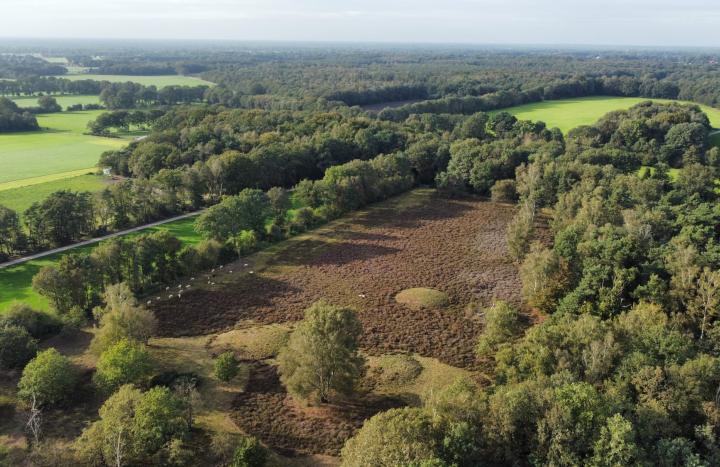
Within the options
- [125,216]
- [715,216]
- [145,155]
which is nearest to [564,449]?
[715,216]

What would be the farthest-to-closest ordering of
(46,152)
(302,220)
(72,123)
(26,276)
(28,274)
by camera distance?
1. (72,123)
2. (46,152)
3. (302,220)
4. (28,274)
5. (26,276)

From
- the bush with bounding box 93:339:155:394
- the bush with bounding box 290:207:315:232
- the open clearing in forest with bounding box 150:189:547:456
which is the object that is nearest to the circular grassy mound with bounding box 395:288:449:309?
the open clearing in forest with bounding box 150:189:547:456

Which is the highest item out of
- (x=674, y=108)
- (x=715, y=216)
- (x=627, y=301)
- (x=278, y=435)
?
(x=674, y=108)

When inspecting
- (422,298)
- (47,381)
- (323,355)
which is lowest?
(422,298)

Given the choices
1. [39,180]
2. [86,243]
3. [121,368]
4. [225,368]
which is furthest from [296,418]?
[39,180]

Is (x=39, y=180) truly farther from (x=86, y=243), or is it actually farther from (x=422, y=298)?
(x=422, y=298)

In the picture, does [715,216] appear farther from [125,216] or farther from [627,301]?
[125,216]
